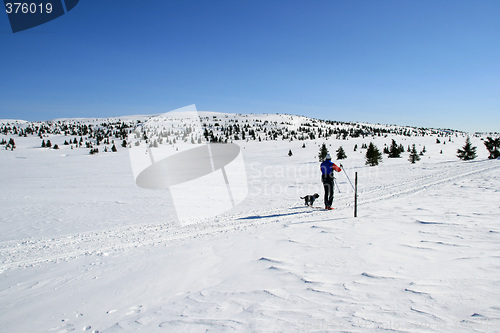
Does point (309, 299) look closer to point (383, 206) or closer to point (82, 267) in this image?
point (82, 267)

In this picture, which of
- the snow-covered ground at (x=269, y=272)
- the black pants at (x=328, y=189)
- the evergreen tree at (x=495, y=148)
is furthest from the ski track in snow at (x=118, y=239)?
the evergreen tree at (x=495, y=148)

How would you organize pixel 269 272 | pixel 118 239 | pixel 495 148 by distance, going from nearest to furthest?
1. pixel 269 272
2. pixel 118 239
3. pixel 495 148

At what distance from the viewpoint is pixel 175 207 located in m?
13.8

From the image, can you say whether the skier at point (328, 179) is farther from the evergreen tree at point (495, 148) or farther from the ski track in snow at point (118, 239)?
the evergreen tree at point (495, 148)

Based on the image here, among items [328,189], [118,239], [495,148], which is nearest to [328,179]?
[328,189]

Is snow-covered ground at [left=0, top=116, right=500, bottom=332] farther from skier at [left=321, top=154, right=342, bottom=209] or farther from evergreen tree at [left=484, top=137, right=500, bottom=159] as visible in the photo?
evergreen tree at [left=484, top=137, right=500, bottom=159]

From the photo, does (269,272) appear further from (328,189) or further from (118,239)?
(328,189)

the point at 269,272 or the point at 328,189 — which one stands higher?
the point at 328,189

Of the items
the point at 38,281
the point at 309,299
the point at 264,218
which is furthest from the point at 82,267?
the point at 264,218

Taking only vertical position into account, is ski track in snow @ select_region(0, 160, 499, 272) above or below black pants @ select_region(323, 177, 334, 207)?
below

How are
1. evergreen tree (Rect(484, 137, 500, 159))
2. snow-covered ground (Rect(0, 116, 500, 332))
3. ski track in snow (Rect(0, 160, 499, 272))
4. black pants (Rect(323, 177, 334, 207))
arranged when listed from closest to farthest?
snow-covered ground (Rect(0, 116, 500, 332))
ski track in snow (Rect(0, 160, 499, 272))
black pants (Rect(323, 177, 334, 207))
evergreen tree (Rect(484, 137, 500, 159))

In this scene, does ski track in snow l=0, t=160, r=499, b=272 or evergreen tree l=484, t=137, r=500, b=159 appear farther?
evergreen tree l=484, t=137, r=500, b=159

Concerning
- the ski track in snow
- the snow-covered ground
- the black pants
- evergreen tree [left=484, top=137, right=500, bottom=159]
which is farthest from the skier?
evergreen tree [left=484, top=137, right=500, bottom=159]

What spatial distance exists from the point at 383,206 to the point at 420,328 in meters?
8.38
